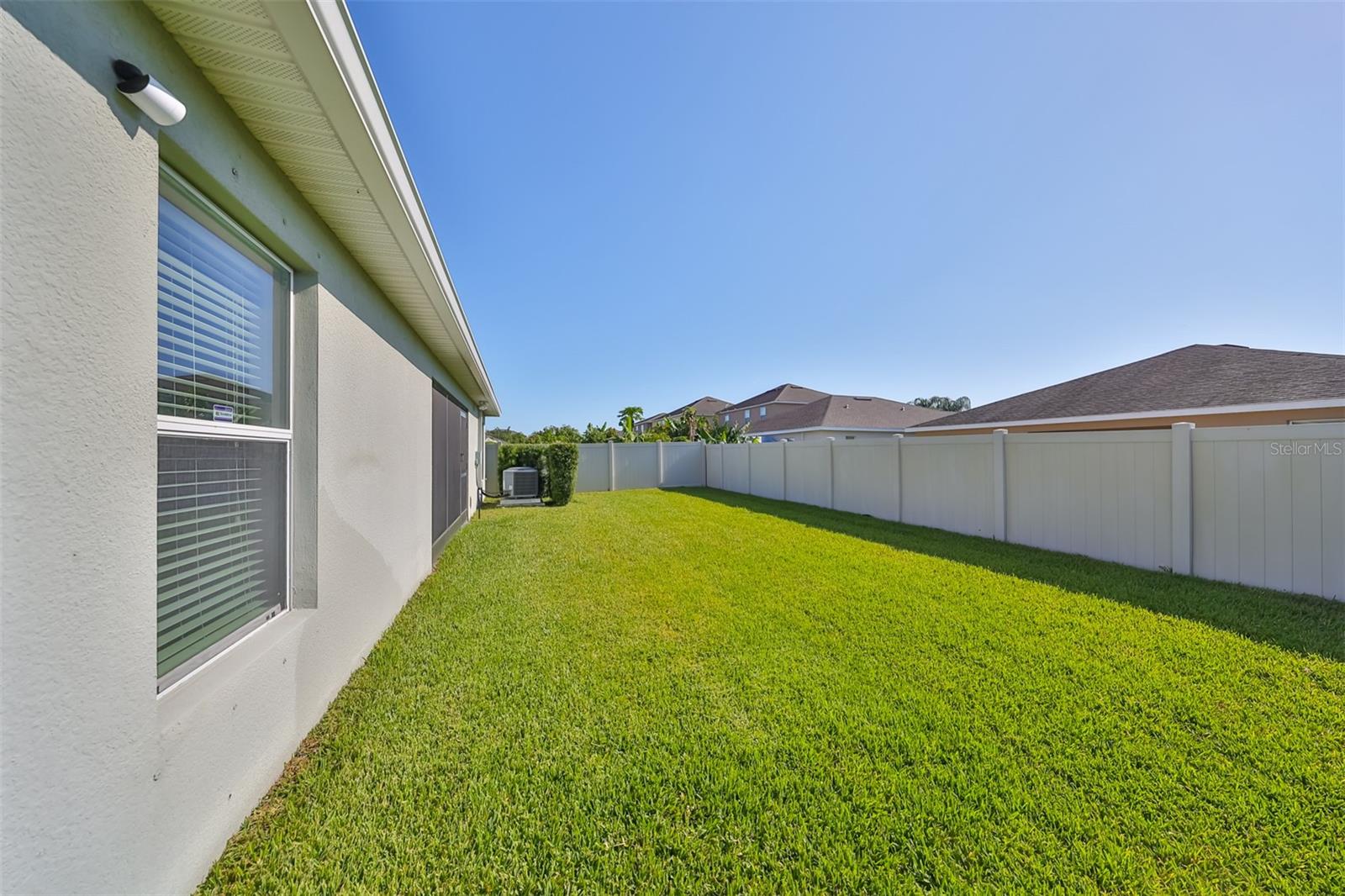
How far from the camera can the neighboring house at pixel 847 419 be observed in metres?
22.0

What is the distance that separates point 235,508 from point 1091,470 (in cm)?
881

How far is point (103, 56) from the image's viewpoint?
133cm

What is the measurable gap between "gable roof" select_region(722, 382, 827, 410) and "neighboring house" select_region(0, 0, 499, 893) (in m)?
30.0

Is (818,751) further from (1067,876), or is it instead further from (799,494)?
(799,494)

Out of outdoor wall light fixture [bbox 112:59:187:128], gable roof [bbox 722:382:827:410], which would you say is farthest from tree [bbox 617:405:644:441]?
outdoor wall light fixture [bbox 112:59:187:128]

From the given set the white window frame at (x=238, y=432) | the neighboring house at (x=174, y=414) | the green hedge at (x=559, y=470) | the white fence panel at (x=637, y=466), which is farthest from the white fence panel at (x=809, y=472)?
the white window frame at (x=238, y=432)

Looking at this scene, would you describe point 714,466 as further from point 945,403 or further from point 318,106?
point 945,403

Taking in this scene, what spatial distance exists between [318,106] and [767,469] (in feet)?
41.8

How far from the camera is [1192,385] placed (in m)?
9.67

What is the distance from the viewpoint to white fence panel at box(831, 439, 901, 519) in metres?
9.29

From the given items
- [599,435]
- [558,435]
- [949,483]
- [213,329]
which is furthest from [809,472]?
[558,435]

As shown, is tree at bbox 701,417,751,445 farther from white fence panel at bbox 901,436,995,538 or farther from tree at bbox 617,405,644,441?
white fence panel at bbox 901,436,995,538

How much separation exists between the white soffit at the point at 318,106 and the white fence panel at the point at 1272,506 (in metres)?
7.84

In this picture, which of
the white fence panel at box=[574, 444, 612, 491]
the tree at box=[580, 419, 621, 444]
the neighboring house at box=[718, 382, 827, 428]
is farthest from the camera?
the neighboring house at box=[718, 382, 827, 428]
